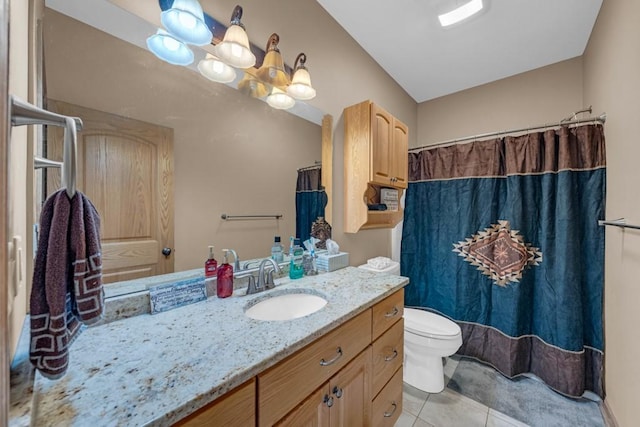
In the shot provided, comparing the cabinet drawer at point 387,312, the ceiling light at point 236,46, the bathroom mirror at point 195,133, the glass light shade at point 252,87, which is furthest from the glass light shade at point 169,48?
the cabinet drawer at point 387,312

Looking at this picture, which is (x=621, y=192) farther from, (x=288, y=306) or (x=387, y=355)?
(x=288, y=306)

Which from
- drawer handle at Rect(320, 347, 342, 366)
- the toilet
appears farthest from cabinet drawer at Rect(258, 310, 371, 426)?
the toilet

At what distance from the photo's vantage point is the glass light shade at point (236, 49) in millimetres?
1119

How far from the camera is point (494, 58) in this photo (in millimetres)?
2158

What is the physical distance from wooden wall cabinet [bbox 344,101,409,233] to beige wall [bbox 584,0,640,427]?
119cm

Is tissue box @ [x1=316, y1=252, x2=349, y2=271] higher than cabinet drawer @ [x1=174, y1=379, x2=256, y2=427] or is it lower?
higher

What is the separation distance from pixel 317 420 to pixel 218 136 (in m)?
1.21

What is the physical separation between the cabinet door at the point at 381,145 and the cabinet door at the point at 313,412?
49.4 inches

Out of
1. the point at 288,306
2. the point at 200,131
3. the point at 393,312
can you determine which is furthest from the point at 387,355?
Result: the point at 200,131

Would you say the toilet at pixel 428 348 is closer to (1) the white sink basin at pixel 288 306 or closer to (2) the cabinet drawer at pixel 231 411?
(1) the white sink basin at pixel 288 306

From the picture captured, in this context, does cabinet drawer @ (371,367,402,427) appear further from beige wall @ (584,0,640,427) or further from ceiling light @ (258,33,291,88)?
ceiling light @ (258,33,291,88)

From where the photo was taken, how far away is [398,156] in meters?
2.02

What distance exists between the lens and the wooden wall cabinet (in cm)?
172

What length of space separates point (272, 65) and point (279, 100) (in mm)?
181
